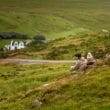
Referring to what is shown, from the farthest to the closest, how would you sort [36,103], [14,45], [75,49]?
[14,45]
[75,49]
[36,103]

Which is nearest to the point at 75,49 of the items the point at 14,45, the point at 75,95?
the point at 14,45

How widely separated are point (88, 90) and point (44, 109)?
5.52m

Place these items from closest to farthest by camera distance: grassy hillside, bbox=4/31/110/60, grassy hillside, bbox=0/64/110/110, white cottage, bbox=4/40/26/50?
grassy hillside, bbox=0/64/110/110 → grassy hillside, bbox=4/31/110/60 → white cottage, bbox=4/40/26/50

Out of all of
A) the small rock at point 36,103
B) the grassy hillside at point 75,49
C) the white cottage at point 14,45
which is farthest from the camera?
the white cottage at point 14,45

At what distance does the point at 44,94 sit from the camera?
167ft

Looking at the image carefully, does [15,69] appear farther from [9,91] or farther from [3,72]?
[9,91]

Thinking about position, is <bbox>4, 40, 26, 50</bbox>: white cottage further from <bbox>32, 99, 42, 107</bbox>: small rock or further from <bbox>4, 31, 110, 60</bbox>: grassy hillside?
<bbox>32, 99, 42, 107</bbox>: small rock

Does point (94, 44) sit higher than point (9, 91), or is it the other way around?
point (94, 44)

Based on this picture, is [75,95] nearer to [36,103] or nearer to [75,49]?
[36,103]

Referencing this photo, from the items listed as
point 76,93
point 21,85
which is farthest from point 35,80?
point 76,93

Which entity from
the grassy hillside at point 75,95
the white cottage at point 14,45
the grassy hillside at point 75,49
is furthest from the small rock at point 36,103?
the white cottage at point 14,45

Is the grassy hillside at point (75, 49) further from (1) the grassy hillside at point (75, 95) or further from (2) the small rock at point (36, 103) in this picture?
A: (2) the small rock at point (36, 103)

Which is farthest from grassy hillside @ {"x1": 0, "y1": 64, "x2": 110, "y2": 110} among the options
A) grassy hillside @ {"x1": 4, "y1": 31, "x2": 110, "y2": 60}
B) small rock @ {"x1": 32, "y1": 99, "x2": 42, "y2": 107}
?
grassy hillside @ {"x1": 4, "y1": 31, "x2": 110, "y2": 60}

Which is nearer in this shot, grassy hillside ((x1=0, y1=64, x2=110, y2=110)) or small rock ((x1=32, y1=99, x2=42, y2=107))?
grassy hillside ((x1=0, y1=64, x2=110, y2=110))
